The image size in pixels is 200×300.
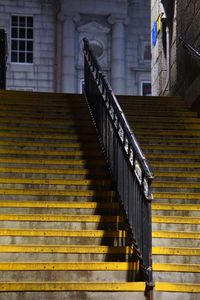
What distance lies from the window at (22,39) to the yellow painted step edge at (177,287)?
18523mm

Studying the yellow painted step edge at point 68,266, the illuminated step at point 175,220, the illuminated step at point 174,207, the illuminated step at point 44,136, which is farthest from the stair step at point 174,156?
the yellow painted step edge at point 68,266

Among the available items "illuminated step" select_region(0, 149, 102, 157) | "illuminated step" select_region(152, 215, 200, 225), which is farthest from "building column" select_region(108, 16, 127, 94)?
"illuminated step" select_region(152, 215, 200, 225)

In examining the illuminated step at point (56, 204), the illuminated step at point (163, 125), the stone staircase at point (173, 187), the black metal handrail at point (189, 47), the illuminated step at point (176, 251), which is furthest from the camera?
the black metal handrail at point (189, 47)

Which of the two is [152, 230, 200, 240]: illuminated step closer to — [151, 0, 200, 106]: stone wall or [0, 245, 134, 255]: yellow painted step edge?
[0, 245, 134, 255]: yellow painted step edge

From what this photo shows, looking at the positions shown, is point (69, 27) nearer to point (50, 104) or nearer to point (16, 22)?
point (16, 22)

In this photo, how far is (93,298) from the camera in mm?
5223

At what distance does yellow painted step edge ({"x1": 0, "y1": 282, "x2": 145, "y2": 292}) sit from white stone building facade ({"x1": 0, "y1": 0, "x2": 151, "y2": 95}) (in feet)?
58.0

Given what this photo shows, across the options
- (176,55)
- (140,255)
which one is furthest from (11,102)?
(140,255)

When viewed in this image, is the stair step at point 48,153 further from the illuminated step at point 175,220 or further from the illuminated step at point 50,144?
the illuminated step at point 175,220

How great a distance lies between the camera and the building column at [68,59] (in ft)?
74.1

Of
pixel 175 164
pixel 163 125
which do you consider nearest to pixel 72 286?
pixel 175 164

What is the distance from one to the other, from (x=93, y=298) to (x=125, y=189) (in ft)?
5.03

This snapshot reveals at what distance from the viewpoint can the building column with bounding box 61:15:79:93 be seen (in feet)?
74.1

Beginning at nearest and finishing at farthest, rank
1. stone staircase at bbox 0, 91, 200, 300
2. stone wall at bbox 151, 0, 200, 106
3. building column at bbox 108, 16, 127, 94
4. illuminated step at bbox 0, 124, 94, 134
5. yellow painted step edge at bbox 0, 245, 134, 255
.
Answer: stone staircase at bbox 0, 91, 200, 300 < yellow painted step edge at bbox 0, 245, 134, 255 < illuminated step at bbox 0, 124, 94, 134 < stone wall at bbox 151, 0, 200, 106 < building column at bbox 108, 16, 127, 94
